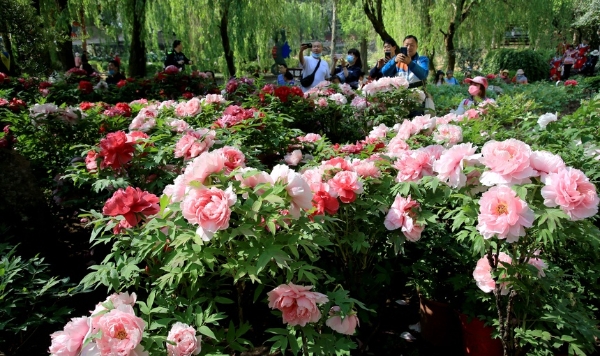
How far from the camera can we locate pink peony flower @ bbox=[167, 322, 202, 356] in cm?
149

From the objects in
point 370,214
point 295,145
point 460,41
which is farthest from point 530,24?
point 370,214

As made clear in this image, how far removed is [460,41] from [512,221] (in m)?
15.7

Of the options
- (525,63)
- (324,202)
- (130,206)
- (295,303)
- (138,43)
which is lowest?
(525,63)

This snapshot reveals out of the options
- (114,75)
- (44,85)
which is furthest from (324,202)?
(114,75)

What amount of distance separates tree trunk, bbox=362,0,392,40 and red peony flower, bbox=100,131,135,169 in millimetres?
11080

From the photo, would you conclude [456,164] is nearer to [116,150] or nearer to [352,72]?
[116,150]

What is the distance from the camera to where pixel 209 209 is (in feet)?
4.91

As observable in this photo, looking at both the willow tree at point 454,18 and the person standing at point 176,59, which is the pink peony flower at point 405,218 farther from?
the willow tree at point 454,18

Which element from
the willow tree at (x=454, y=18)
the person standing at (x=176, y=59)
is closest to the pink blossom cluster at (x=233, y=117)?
the person standing at (x=176, y=59)

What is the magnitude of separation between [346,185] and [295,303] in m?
0.62

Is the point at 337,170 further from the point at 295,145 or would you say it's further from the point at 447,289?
the point at 295,145

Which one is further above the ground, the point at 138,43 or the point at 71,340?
the point at 138,43

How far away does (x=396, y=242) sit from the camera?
227cm

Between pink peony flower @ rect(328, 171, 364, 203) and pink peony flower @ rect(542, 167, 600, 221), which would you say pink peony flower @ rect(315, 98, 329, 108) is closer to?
pink peony flower @ rect(328, 171, 364, 203)
